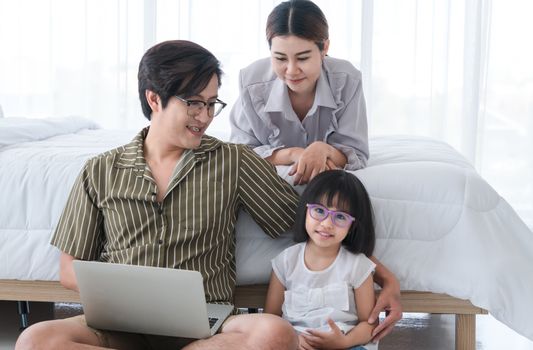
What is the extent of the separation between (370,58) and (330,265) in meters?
2.52

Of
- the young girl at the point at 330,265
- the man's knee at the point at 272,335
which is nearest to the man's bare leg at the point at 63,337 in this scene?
the man's knee at the point at 272,335

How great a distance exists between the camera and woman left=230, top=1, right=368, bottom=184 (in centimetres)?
215

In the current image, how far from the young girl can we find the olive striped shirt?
0.26ft

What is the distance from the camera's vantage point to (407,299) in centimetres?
209

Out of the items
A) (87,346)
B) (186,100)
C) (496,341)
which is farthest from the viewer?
(496,341)

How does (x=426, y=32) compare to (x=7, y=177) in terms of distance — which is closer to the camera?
(x=7, y=177)

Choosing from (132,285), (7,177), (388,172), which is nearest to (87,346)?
(132,285)

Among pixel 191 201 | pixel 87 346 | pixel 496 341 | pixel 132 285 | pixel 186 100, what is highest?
pixel 186 100

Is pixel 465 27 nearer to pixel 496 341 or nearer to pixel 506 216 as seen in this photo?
pixel 496 341

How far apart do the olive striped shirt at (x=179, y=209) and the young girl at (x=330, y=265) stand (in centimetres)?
8

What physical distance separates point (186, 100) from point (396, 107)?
2649 millimetres

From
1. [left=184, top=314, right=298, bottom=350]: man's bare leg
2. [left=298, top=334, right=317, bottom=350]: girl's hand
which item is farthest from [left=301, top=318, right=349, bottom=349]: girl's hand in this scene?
[left=184, top=314, right=298, bottom=350]: man's bare leg

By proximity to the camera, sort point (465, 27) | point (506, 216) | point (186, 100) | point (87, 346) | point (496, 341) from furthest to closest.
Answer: point (465, 27) < point (496, 341) < point (506, 216) < point (186, 100) < point (87, 346)

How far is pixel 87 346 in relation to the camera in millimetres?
1665
